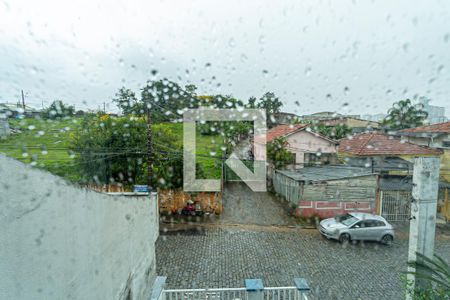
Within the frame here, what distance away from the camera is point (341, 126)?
12820mm

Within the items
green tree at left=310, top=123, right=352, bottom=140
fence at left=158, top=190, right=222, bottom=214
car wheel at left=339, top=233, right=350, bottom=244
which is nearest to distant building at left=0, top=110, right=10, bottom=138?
fence at left=158, top=190, right=222, bottom=214

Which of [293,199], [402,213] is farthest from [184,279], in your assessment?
[402,213]

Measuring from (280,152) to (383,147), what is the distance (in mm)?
3811

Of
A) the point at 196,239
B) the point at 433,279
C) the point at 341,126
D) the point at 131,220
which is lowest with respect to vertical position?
the point at 196,239

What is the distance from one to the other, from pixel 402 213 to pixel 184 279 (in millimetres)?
7454

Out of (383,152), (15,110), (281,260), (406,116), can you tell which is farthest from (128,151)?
(406,116)

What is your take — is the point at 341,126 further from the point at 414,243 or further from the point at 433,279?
the point at 433,279

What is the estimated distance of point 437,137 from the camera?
31.6ft

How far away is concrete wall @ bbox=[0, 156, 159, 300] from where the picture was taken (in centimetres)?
97

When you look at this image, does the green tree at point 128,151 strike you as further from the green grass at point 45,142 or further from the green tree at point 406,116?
the green tree at point 406,116

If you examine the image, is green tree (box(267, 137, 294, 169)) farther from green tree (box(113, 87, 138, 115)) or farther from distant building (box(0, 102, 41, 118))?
distant building (box(0, 102, 41, 118))

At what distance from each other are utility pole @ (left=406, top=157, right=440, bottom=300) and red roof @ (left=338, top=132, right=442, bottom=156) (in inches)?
257

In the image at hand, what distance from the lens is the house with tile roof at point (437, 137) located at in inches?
362

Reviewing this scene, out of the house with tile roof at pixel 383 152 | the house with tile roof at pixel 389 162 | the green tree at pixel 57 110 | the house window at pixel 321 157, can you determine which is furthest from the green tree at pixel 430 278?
the house window at pixel 321 157
